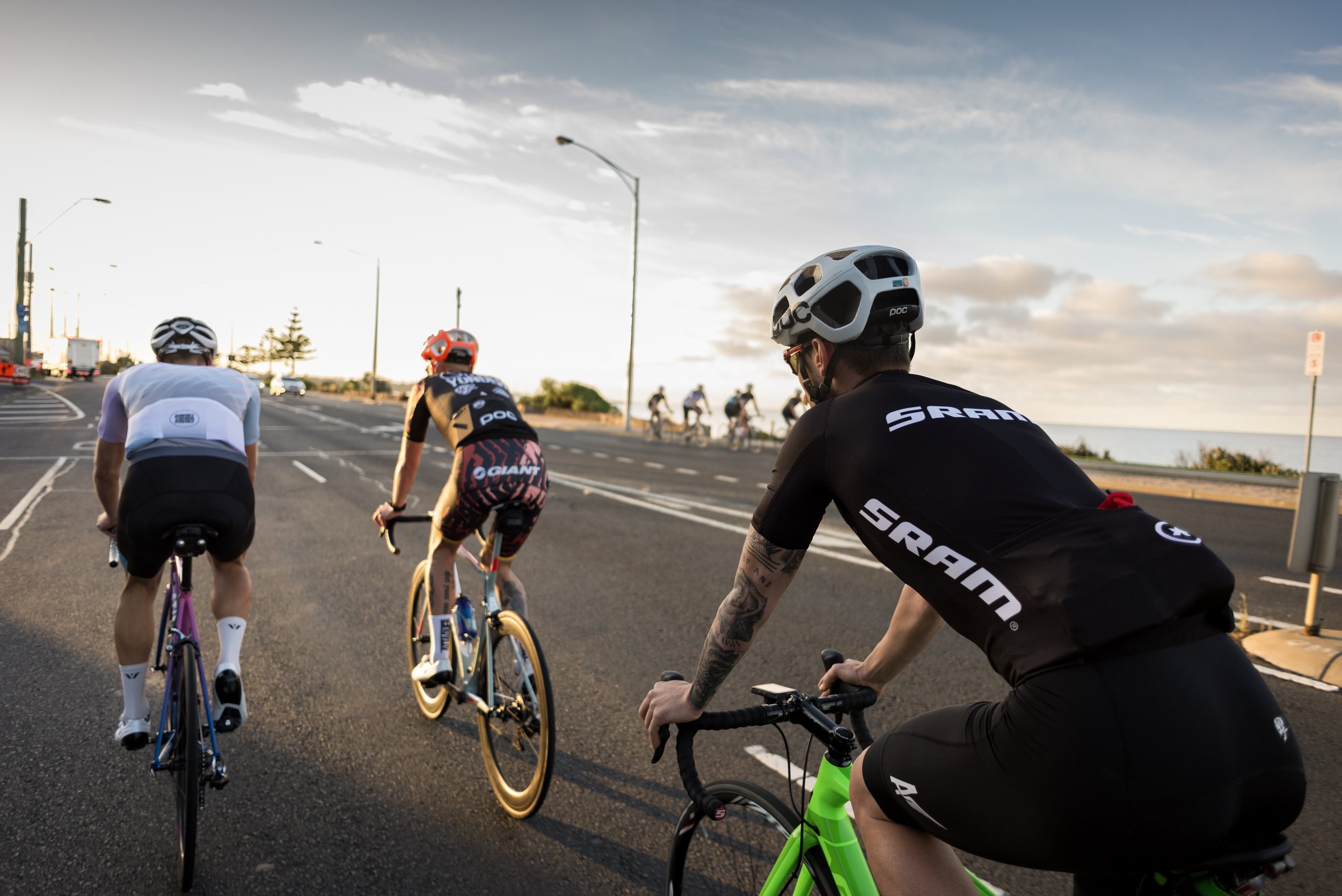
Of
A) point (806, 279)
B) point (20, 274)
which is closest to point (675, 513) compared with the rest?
point (806, 279)

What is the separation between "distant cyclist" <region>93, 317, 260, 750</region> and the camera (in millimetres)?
3383

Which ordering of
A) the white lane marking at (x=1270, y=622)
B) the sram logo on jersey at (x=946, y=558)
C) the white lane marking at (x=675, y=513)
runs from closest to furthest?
1. the sram logo on jersey at (x=946, y=558)
2. the white lane marking at (x=1270, y=622)
3. the white lane marking at (x=675, y=513)

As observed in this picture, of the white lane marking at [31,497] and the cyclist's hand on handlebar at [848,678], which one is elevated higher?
the cyclist's hand on handlebar at [848,678]

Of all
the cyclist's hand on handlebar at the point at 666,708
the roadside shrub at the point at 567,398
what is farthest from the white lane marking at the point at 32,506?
the roadside shrub at the point at 567,398

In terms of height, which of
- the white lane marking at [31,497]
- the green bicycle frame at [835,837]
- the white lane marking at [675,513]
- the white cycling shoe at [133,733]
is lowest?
the white lane marking at [31,497]

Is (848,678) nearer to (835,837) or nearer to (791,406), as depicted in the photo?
(835,837)

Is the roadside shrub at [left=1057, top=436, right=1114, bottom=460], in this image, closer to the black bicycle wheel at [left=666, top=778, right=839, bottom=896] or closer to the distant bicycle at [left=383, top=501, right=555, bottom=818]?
the distant bicycle at [left=383, top=501, right=555, bottom=818]

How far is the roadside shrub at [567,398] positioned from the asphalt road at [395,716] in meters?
32.3

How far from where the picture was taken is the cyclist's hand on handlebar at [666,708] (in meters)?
1.88

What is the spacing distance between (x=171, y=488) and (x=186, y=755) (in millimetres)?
1076

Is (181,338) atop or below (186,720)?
atop

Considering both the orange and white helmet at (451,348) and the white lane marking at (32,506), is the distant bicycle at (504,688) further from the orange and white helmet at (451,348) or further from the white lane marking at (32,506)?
the white lane marking at (32,506)

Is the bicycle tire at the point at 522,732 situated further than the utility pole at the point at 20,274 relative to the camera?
No

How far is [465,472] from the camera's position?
4.04 m
